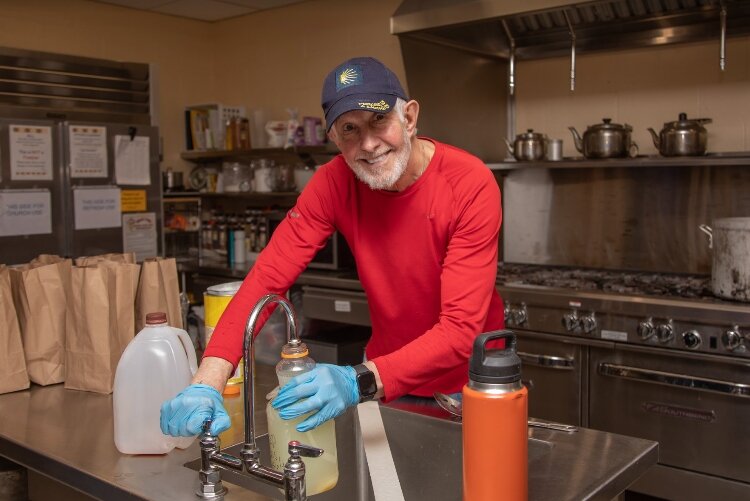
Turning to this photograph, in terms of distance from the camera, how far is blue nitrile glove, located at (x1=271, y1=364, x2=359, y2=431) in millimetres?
1276

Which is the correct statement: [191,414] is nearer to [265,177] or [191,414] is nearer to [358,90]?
[358,90]

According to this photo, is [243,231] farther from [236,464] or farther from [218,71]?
[236,464]

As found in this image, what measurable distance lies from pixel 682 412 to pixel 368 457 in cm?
176

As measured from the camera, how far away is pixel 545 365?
126 inches

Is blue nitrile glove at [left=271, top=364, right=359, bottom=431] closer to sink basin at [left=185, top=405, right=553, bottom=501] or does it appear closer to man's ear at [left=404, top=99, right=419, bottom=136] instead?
sink basin at [left=185, top=405, right=553, bottom=501]

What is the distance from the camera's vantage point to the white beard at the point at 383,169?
181 cm

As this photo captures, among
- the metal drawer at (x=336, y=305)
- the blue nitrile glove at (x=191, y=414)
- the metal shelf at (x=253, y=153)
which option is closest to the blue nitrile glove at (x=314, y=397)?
the blue nitrile glove at (x=191, y=414)

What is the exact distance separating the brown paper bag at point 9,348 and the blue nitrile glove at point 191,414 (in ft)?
2.60

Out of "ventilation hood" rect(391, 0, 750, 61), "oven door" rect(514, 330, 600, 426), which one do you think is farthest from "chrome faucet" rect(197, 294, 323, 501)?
"ventilation hood" rect(391, 0, 750, 61)

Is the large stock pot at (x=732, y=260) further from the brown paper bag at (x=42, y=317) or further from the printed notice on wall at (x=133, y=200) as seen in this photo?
the printed notice on wall at (x=133, y=200)

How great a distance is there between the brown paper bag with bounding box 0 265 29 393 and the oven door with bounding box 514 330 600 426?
1877mm

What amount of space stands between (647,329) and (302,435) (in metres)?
1.99

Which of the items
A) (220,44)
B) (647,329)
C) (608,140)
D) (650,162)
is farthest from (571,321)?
(220,44)

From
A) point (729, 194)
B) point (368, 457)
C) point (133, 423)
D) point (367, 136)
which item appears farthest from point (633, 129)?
point (133, 423)
